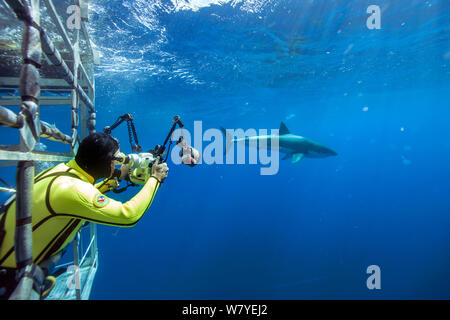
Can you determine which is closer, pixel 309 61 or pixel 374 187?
pixel 309 61

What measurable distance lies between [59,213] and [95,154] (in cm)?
71

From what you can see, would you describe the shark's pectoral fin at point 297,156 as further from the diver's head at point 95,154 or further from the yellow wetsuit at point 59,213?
the yellow wetsuit at point 59,213

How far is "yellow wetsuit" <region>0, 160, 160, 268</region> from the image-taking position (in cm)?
198

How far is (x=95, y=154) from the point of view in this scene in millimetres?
2484

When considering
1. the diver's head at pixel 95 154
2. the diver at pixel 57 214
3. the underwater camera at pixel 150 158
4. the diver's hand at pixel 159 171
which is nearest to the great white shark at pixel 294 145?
the underwater camera at pixel 150 158

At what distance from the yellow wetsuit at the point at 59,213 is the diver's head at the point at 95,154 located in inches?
9.7

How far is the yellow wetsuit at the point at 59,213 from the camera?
1.98 m

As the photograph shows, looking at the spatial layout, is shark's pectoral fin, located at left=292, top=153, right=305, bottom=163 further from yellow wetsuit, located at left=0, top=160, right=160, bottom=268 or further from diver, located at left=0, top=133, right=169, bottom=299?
yellow wetsuit, located at left=0, top=160, right=160, bottom=268

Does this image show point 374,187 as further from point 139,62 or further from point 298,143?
point 139,62

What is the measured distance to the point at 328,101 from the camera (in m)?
30.2

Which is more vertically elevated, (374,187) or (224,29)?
(224,29)

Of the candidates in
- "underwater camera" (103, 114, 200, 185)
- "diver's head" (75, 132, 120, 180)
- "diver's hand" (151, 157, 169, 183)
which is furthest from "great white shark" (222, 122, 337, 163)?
"diver's head" (75, 132, 120, 180)
